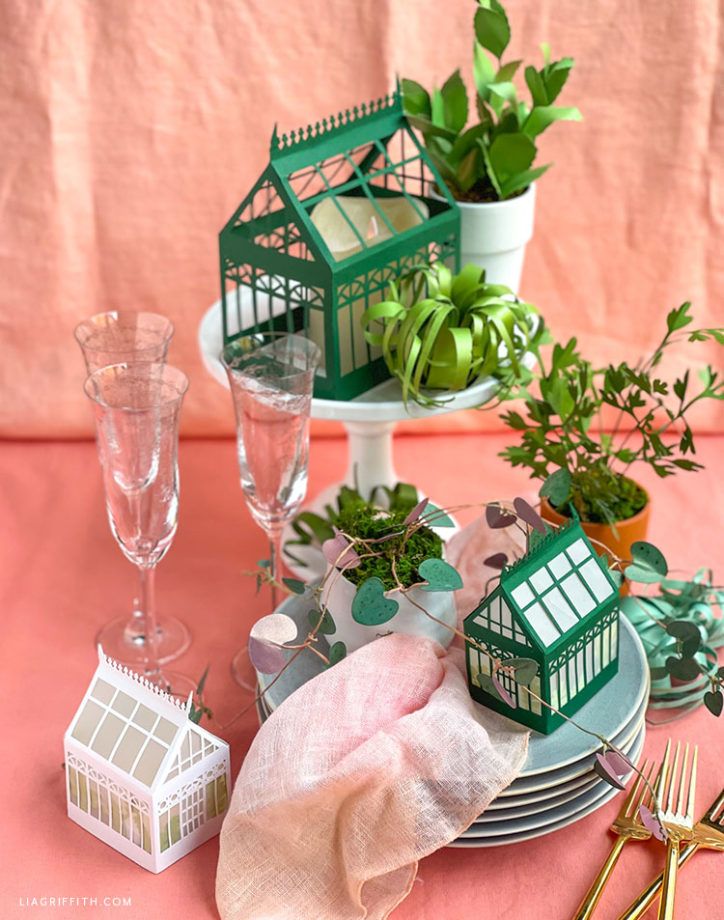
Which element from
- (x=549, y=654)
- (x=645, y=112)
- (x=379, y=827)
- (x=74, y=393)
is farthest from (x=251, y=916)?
(x=645, y=112)

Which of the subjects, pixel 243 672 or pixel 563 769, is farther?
pixel 243 672

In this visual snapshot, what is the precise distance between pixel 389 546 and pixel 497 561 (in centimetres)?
12

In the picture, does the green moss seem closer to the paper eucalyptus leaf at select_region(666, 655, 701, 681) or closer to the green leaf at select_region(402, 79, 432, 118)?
the paper eucalyptus leaf at select_region(666, 655, 701, 681)

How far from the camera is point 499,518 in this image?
1.21 metres

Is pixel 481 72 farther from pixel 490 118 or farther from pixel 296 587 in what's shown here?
pixel 296 587

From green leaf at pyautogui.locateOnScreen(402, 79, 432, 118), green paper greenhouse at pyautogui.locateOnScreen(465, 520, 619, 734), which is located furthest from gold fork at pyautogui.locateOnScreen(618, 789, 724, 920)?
green leaf at pyautogui.locateOnScreen(402, 79, 432, 118)

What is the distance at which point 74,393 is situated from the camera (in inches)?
74.0

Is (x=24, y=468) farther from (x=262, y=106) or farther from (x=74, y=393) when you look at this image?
(x=262, y=106)

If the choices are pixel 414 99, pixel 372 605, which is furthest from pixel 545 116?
pixel 372 605

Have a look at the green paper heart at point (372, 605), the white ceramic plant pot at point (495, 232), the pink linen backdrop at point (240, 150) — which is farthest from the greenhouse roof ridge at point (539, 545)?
the pink linen backdrop at point (240, 150)

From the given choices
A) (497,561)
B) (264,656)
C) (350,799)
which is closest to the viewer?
(350,799)

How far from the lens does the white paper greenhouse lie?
1.08 m

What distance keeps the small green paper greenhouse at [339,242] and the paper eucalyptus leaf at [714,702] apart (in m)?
0.48
